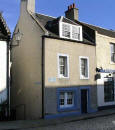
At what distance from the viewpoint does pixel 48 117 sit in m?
16.3

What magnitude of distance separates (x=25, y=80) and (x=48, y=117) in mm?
3912

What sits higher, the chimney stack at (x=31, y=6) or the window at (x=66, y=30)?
the chimney stack at (x=31, y=6)

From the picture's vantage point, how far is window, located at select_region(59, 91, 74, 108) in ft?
58.2

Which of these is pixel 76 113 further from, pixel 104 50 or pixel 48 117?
pixel 104 50

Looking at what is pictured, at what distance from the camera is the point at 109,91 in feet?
72.0

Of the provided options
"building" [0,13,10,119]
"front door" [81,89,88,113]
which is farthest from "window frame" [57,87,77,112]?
"building" [0,13,10,119]

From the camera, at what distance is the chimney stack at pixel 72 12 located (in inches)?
927

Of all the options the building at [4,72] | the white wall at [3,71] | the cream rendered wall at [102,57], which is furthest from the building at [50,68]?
the white wall at [3,71]

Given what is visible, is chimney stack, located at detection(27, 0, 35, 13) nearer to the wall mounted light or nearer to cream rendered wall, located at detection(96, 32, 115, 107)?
the wall mounted light

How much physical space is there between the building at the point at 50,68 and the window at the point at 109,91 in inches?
67.4

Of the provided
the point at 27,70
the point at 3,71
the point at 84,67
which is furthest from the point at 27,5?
the point at 84,67

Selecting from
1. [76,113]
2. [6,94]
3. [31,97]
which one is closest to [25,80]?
[31,97]

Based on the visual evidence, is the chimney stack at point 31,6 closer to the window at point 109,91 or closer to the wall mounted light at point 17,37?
the wall mounted light at point 17,37

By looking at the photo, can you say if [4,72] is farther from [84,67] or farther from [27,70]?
[84,67]
